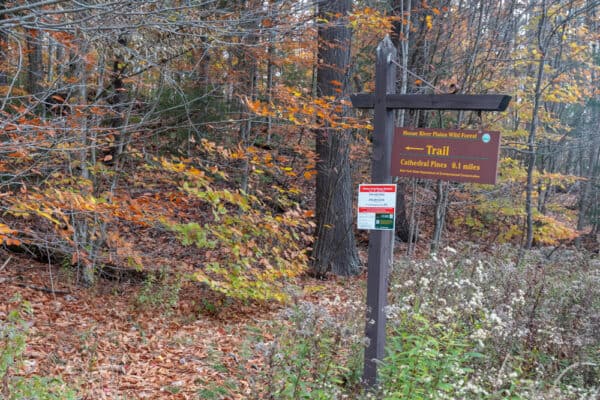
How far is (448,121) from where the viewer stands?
12.1 m

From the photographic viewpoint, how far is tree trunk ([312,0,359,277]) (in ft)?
29.1

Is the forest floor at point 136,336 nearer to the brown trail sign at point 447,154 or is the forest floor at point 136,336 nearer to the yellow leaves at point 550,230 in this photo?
the brown trail sign at point 447,154

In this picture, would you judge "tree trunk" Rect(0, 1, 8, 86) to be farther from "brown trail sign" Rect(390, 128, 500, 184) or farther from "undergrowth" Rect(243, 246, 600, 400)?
"undergrowth" Rect(243, 246, 600, 400)

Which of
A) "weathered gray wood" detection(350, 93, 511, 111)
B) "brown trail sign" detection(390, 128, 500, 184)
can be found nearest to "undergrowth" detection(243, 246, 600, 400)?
"brown trail sign" detection(390, 128, 500, 184)

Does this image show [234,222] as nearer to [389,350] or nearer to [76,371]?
[76,371]

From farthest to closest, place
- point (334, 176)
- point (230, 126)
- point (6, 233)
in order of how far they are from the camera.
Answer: point (230, 126) < point (334, 176) < point (6, 233)

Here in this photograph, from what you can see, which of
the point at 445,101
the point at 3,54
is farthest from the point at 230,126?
the point at 445,101

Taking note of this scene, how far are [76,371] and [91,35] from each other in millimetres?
3444

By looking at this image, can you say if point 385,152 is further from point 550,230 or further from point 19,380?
point 550,230

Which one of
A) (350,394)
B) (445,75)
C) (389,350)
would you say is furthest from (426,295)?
(445,75)

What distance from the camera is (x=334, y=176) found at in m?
9.27

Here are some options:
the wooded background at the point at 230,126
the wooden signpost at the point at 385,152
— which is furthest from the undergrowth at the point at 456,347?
the wooded background at the point at 230,126

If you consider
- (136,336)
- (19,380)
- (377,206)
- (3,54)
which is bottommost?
(136,336)

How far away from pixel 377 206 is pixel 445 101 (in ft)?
3.40
